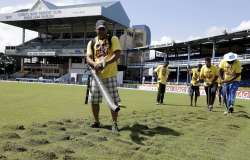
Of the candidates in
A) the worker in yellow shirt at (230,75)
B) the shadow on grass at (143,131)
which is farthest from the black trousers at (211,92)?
the shadow on grass at (143,131)

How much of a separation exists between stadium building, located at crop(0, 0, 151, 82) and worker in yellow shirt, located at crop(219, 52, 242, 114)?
6144 centimetres

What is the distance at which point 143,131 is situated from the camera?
7324mm

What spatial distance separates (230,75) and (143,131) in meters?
5.56

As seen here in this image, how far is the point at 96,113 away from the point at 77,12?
6852 cm

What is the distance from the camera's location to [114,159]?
4.90 m

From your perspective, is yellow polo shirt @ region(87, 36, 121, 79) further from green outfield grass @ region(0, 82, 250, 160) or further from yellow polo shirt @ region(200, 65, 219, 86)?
yellow polo shirt @ region(200, 65, 219, 86)

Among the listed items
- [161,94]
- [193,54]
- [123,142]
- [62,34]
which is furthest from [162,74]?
[62,34]

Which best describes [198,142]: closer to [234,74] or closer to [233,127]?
[233,127]

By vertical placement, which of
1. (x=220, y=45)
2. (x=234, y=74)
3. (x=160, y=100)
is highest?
(x=220, y=45)

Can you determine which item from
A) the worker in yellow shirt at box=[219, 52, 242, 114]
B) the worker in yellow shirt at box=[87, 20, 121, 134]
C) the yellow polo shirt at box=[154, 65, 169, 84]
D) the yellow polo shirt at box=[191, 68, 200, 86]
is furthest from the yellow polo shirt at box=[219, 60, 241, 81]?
the yellow polo shirt at box=[154, 65, 169, 84]

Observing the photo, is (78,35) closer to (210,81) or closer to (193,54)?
(193,54)

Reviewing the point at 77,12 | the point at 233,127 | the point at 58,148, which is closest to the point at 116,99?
the point at 58,148

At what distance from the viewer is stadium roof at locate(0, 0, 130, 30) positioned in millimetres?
73625

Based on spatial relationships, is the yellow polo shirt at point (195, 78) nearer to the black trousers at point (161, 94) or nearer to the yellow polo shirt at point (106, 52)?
the black trousers at point (161, 94)
